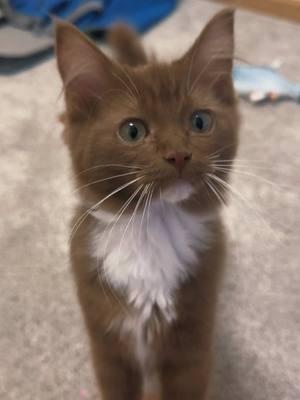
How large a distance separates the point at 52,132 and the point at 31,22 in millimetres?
740

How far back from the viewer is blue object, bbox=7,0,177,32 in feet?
7.57

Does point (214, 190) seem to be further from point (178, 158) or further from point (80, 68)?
point (80, 68)

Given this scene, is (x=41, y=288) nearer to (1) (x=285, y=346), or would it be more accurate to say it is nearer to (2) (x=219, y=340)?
(2) (x=219, y=340)

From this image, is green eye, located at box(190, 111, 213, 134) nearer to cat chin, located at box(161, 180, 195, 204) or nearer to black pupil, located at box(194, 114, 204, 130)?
black pupil, located at box(194, 114, 204, 130)

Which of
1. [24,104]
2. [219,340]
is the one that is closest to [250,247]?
[219,340]

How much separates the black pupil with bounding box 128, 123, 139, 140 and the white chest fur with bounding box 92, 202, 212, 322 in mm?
152

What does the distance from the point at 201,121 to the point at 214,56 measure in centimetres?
15

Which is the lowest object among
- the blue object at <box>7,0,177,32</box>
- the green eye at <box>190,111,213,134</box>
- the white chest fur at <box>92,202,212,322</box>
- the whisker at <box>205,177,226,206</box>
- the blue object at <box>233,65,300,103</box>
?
the white chest fur at <box>92,202,212,322</box>

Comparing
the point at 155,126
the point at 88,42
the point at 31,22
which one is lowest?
the point at 155,126

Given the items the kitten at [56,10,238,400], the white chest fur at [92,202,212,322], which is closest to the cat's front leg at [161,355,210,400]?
the kitten at [56,10,238,400]

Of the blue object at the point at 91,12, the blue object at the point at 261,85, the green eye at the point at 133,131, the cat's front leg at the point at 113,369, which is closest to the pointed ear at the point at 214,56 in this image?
the green eye at the point at 133,131

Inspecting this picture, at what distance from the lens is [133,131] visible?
0.87m

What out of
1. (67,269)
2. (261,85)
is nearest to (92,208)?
(67,269)

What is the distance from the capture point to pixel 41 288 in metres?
1.40
